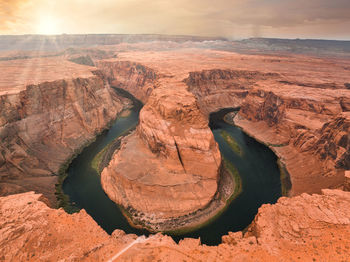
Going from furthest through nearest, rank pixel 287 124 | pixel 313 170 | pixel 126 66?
pixel 126 66
pixel 287 124
pixel 313 170

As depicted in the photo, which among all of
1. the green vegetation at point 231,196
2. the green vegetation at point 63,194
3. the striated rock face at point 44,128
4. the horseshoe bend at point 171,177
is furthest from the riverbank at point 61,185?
the green vegetation at point 231,196

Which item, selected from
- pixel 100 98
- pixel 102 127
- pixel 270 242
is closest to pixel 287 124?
pixel 270 242

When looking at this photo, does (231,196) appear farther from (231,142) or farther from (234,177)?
(231,142)

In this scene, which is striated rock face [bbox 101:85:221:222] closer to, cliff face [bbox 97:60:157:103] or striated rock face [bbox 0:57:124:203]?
striated rock face [bbox 0:57:124:203]

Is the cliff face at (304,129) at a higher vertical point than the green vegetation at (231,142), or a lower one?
higher

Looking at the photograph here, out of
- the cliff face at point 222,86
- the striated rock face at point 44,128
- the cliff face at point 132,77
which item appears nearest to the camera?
the striated rock face at point 44,128

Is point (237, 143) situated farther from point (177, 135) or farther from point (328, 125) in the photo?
point (177, 135)

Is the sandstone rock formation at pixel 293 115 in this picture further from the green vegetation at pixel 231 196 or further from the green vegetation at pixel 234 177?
the green vegetation at pixel 231 196
